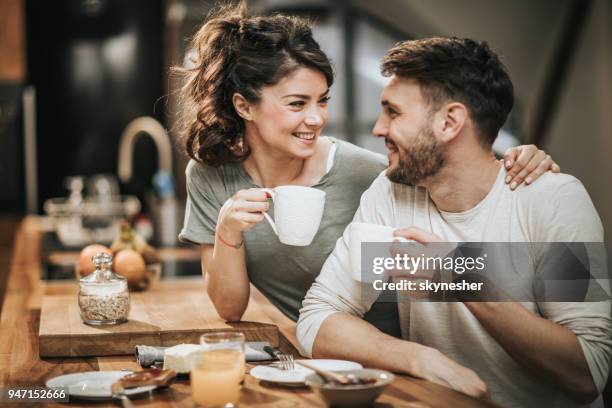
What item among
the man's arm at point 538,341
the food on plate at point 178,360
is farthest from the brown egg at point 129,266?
the man's arm at point 538,341

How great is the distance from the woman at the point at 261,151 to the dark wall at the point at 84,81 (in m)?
3.94

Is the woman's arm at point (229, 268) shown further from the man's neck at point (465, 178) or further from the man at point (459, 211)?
the man's neck at point (465, 178)

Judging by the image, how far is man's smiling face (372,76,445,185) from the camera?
1813 mm

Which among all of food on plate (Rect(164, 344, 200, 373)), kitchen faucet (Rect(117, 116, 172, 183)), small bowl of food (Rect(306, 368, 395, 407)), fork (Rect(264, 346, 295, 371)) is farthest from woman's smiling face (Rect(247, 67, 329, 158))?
kitchen faucet (Rect(117, 116, 172, 183))

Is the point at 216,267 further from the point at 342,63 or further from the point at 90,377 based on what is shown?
the point at 342,63

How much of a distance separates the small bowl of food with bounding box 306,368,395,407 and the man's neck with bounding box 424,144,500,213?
0.64m

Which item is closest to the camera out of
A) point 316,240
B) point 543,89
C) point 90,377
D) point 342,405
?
point 342,405

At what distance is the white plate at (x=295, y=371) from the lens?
4.61 ft

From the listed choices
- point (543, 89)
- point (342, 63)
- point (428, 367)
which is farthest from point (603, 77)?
point (428, 367)

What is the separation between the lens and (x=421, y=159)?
181 cm

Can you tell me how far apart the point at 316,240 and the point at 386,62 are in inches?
19.1

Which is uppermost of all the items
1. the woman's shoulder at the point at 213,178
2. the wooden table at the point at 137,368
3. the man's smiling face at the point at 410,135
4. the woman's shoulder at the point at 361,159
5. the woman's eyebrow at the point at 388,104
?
the woman's eyebrow at the point at 388,104

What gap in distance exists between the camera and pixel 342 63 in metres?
8.19

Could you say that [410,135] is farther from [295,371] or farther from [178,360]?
[178,360]
